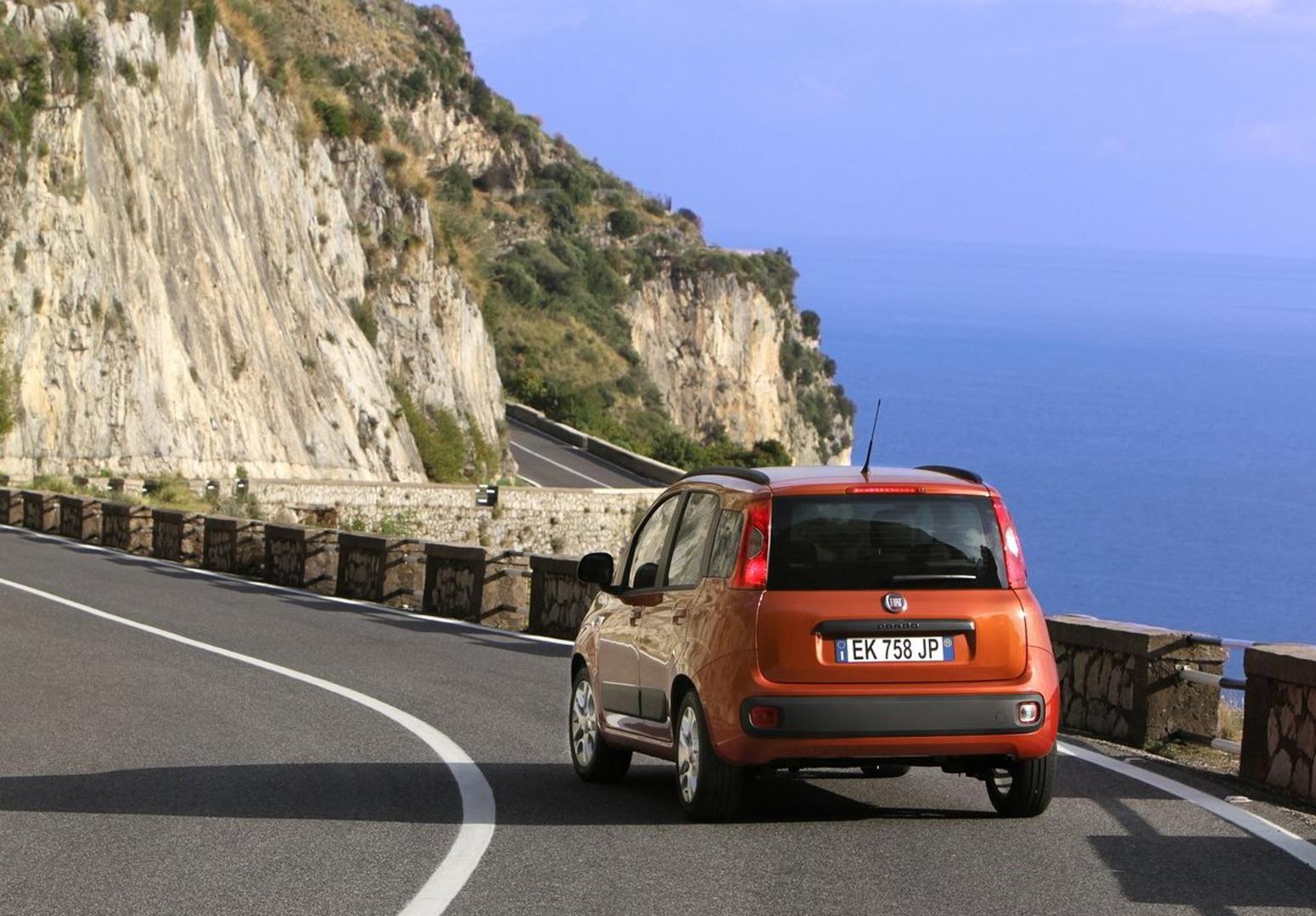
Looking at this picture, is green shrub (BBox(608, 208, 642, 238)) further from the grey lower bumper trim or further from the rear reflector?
the grey lower bumper trim

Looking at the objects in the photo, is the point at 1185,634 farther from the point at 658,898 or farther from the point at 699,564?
the point at 658,898

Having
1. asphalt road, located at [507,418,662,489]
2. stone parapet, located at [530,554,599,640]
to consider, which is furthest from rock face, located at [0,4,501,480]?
stone parapet, located at [530,554,599,640]

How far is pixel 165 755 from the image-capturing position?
11.1 meters

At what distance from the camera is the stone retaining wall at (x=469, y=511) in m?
51.8

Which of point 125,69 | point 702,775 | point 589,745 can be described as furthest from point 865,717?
point 125,69

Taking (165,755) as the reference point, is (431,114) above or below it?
above

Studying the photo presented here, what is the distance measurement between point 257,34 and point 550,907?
61.0 metres

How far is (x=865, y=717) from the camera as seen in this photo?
8.61m

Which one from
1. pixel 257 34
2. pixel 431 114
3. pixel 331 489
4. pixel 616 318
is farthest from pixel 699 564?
pixel 431 114

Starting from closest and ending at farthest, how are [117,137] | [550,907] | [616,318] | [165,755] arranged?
[550,907] < [165,755] < [117,137] < [616,318]

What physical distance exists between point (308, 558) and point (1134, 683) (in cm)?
1601

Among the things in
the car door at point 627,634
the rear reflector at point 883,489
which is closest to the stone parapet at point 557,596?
the car door at point 627,634

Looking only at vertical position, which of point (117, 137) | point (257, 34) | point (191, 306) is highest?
point (257, 34)

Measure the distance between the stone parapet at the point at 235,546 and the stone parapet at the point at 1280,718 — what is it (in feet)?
65.7
